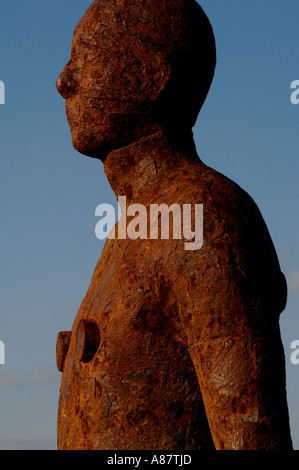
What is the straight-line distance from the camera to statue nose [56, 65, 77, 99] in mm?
6504

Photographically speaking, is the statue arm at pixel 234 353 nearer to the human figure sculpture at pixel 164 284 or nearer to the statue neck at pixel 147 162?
the human figure sculpture at pixel 164 284

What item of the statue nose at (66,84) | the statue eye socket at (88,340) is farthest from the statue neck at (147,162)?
the statue eye socket at (88,340)

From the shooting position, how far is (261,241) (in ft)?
19.0

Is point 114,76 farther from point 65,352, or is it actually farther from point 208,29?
point 65,352

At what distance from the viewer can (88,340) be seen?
230 inches

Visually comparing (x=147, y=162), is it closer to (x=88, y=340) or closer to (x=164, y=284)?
(x=164, y=284)

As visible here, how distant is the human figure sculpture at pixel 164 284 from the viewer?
538 centimetres

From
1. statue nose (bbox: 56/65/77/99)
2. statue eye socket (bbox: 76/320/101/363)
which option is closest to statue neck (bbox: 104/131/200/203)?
statue nose (bbox: 56/65/77/99)

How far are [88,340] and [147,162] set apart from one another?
130cm

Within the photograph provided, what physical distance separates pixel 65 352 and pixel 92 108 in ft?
5.75

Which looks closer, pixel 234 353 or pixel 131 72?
pixel 234 353

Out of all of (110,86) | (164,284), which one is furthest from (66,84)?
(164,284)

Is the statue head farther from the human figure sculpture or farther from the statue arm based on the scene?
the statue arm
